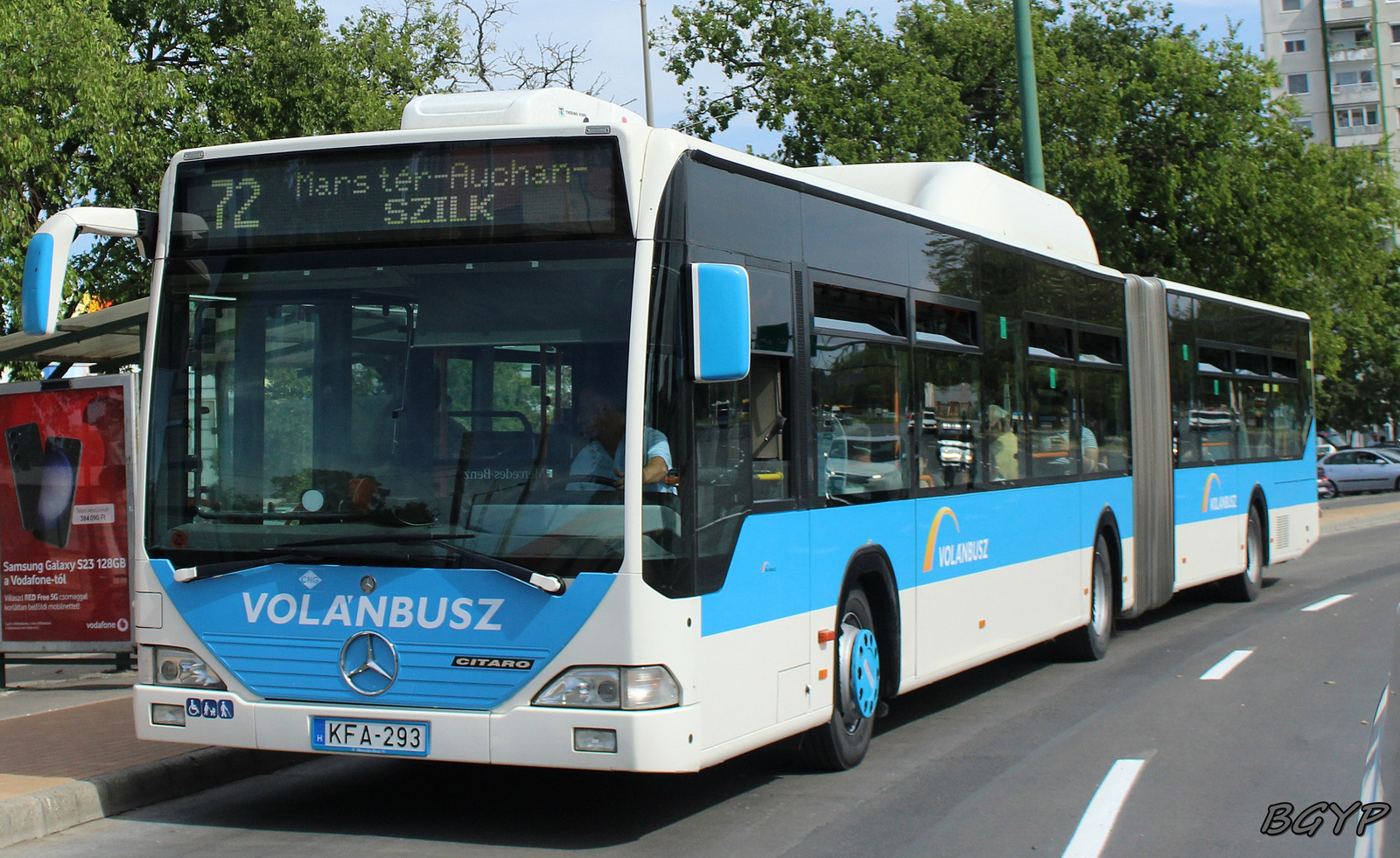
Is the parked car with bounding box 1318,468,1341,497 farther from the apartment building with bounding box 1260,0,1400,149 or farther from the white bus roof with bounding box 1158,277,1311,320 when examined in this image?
the apartment building with bounding box 1260,0,1400,149

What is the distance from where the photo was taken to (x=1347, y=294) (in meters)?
32.2

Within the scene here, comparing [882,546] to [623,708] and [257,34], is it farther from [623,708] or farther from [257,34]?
[257,34]

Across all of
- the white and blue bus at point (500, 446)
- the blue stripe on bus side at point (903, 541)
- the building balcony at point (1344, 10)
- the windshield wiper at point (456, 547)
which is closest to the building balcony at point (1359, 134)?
the building balcony at point (1344, 10)

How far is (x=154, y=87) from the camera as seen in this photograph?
18.5 meters

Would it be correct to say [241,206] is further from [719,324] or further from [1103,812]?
[1103,812]

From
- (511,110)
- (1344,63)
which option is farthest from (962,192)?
(1344,63)

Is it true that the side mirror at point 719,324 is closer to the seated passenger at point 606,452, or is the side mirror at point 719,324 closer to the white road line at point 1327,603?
the seated passenger at point 606,452

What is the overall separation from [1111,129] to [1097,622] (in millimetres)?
19389

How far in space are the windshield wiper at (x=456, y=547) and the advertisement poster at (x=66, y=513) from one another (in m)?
4.73

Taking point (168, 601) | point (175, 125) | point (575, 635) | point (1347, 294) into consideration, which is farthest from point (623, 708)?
point (1347, 294)

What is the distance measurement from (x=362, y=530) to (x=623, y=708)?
134cm

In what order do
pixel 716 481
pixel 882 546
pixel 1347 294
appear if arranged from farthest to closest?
1. pixel 1347 294
2. pixel 882 546
3. pixel 716 481

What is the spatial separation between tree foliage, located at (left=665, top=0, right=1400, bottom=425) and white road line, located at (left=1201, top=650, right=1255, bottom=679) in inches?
685

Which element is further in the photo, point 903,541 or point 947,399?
point 947,399
